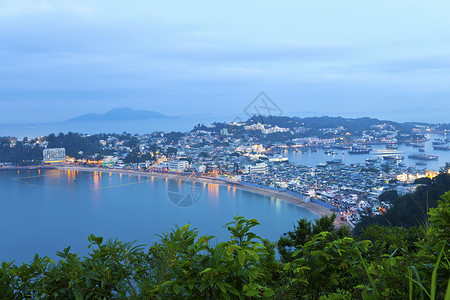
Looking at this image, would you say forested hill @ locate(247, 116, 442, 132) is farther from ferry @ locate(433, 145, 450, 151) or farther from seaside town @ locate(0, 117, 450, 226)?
ferry @ locate(433, 145, 450, 151)

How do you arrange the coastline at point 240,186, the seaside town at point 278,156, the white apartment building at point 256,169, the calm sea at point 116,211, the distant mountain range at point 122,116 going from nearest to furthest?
the calm sea at point 116,211, the coastline at point 240,186, the seaside town at point 278,156, the white apartment building at point 256,169, the distant mountain range at point 122,116

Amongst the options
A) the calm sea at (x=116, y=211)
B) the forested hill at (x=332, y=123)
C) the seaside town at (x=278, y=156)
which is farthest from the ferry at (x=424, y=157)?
the calm sea at (x=116, y=211)

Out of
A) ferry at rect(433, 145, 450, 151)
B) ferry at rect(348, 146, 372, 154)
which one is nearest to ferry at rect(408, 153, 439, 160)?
ferry at rect(348, 146, 372, 154)

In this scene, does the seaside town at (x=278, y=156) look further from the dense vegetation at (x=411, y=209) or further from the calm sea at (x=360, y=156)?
the dense vegetation at (x=411, y=209)

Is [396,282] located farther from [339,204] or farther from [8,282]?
[339,204]

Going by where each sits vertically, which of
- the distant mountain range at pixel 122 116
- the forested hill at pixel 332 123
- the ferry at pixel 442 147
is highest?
the distant mountain range at pixel 122 116

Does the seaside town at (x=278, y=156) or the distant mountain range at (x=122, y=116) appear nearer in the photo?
the seaside town at (x=278, y=156)

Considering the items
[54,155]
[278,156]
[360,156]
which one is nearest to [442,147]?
[360,156]
